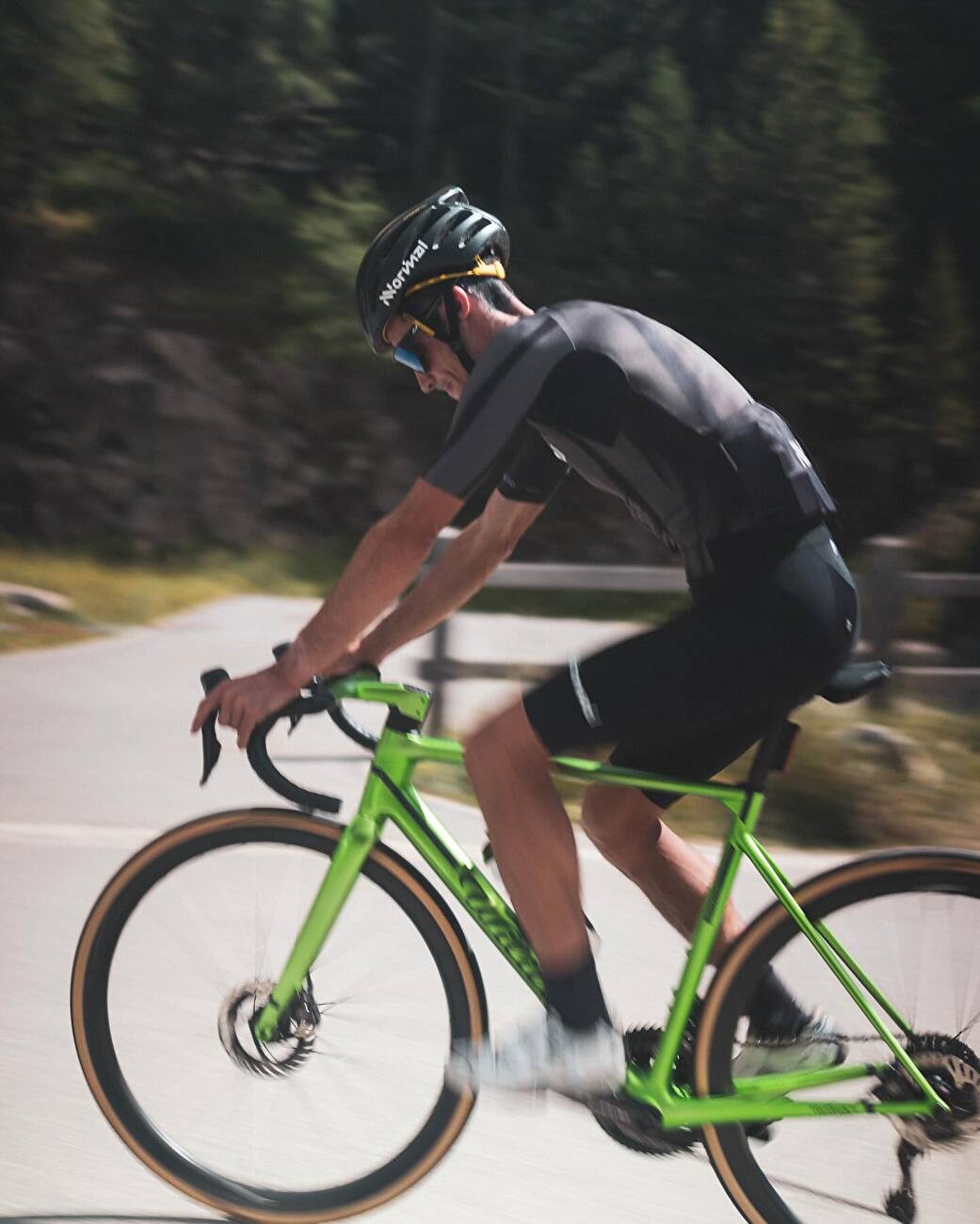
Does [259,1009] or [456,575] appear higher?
[456,575]

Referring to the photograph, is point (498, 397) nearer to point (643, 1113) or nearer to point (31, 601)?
point (643, 1113)

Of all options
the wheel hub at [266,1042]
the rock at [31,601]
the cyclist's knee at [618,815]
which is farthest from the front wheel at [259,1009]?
the rock at [31,601]

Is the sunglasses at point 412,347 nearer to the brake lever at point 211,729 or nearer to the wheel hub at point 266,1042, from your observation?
the brake lever at point 211,729

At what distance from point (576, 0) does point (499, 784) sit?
88.4 feet

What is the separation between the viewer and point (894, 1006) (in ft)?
8.41

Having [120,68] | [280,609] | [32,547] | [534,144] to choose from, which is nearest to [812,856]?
[280,609]

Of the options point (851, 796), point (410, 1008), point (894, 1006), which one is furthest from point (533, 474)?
point (851, 796)

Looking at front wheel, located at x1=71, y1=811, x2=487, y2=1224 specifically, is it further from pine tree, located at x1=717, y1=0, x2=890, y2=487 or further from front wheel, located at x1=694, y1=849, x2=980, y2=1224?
pine tree, located at x1=717, y1=0, x2=890, y2=487

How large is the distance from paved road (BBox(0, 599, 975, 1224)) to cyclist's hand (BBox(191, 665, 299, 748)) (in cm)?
100

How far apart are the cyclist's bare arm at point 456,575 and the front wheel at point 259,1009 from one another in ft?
1.17

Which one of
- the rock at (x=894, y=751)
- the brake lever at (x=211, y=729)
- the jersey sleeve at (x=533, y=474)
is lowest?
the rock at (x=894, y=751)

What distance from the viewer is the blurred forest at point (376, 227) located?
2275 centimetres

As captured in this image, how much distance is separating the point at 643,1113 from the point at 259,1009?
0.71m

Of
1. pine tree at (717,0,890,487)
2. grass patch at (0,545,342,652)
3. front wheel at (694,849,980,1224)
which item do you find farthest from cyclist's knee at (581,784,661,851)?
pine tree at (717,0,890,487)
